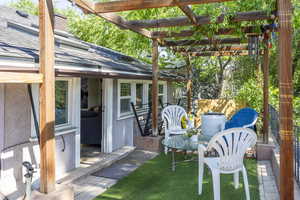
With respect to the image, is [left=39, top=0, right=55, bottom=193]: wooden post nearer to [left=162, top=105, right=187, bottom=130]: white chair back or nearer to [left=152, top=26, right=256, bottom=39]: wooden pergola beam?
[left=152, top=26, right=256, bottom=39]: wooden pergola beam

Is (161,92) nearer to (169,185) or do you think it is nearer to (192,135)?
(192,135)

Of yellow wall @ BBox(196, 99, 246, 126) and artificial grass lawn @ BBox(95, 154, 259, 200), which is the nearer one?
artificial grass lawn @ BBox(95, 154, 259, 200)

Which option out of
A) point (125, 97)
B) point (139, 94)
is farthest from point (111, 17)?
point (139, 94)

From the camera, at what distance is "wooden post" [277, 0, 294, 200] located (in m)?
2.42

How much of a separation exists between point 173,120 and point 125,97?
1471 mm

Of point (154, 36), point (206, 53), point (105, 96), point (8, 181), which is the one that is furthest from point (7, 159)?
point (206, 53)

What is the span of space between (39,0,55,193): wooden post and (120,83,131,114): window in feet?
13.2

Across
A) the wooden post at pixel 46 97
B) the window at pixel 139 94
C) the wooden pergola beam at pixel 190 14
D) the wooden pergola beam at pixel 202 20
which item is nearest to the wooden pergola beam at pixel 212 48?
the window at pixel 139 94

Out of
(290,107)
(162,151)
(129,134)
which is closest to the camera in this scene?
(290,107)

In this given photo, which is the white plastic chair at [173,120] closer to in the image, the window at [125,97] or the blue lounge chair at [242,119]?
the blue lounge chair at [242,119]

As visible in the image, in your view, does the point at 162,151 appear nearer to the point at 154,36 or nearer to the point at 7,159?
the point at 154,36

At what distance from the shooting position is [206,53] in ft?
30.2

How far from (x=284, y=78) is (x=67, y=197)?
8.95 feet

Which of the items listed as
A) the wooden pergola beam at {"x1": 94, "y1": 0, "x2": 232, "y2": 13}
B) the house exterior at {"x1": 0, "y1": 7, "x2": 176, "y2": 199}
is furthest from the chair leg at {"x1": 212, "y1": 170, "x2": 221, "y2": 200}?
the house exterior at {"x1": 0, "y1": 7, "x2": 176, "y2": 199}
